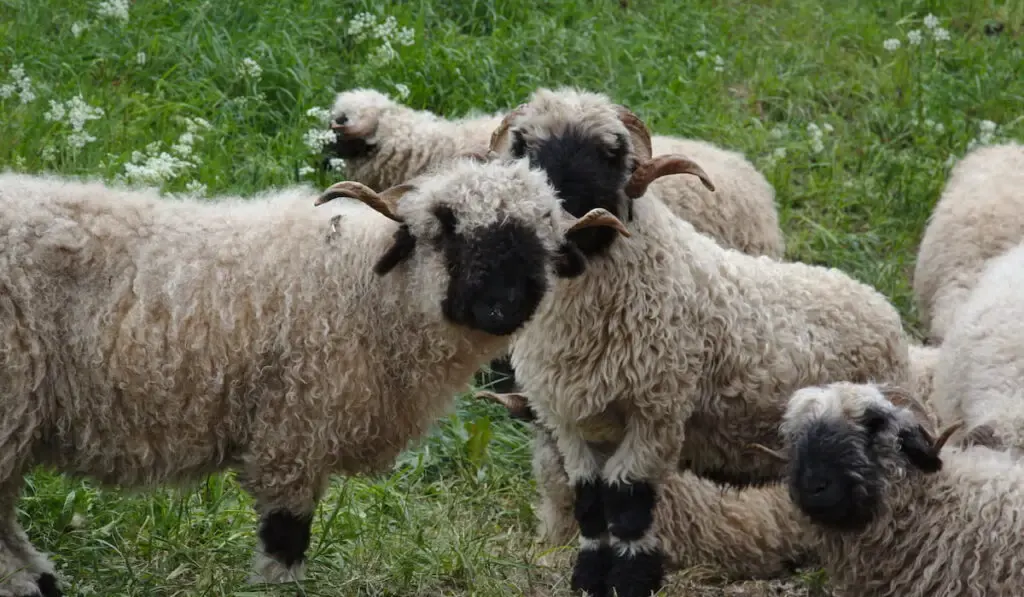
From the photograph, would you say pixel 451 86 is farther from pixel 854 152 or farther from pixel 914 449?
pixel 914 449

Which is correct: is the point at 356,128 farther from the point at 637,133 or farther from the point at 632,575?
the point at 632,575

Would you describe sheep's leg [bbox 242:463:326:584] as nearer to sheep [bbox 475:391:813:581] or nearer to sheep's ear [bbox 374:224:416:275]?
sheep's ear [bbox 374:224:416:275]

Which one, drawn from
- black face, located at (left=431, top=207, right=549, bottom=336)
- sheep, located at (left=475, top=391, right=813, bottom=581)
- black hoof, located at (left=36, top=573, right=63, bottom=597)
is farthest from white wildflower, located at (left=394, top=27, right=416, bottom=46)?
black hoof, located at (left=36, top=573, right=63, bottom=597)

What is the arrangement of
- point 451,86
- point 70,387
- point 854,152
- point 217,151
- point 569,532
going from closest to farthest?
1. point 70,387
2. point 569,532
3. point 217,151
4. point 451,86
5. point 854,152

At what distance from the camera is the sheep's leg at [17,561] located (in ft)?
16.2

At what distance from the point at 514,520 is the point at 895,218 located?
12.8 feet

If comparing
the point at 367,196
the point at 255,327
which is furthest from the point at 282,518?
the point at 367,196

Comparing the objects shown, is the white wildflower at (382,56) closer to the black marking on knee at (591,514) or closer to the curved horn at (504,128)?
the curved horn at (504,128)

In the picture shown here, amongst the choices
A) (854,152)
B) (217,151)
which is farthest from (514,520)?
(854,152)

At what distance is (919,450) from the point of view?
502cm

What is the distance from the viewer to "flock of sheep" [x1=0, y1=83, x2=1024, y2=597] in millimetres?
4812

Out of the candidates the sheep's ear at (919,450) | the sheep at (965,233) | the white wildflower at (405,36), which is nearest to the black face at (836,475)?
the sheep's ear at (919,450)

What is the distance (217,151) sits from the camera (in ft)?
26.5

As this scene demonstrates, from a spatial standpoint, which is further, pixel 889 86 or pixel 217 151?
pixel 889 86
